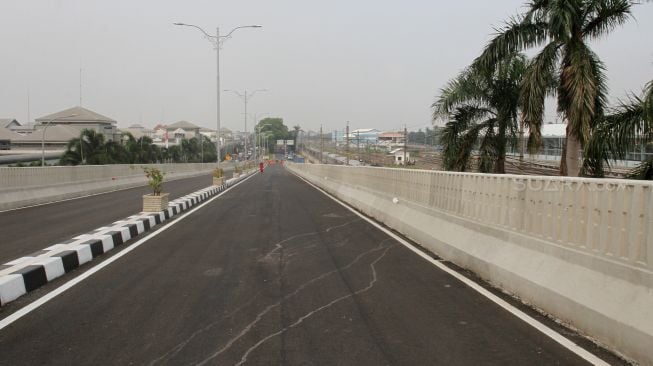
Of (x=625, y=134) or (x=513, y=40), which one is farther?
(x=513, y=40)

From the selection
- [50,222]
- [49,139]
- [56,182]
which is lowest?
[50,222]

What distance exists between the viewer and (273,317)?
5633mm

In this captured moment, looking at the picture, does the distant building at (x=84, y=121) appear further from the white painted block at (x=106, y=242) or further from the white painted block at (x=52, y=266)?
the white painted block at (x=52, y=266)

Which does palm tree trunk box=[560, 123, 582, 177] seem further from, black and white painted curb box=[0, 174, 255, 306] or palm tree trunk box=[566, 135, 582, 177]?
black and white painted curb box=[0, 174, 255, 306]

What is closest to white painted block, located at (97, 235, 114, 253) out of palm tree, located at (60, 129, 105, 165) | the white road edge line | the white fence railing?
the white road edge line

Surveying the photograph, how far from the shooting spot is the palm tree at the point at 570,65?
43.3ft

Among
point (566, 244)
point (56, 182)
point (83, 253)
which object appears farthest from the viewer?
point (56, 182)

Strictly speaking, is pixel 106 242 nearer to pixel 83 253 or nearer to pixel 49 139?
pixel 83 253

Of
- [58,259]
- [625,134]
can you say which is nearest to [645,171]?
[625,134]

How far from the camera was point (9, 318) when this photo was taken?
5.67 metres

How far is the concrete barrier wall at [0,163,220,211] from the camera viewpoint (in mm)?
18842

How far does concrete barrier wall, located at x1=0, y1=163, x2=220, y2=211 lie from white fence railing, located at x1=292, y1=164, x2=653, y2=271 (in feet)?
50.8

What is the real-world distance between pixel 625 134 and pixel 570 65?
13.1 feet

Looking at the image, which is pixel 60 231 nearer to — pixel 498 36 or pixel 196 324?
pixel 196 324
